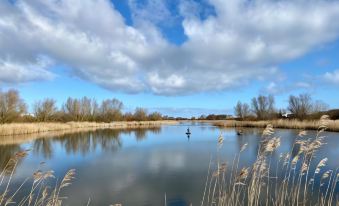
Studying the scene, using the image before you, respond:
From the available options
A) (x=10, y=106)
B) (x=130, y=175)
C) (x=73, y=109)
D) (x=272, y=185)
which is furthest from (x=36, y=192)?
(x=73, y=109)

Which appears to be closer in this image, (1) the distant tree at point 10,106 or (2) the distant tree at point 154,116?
(1) the distant tree at point 10,106

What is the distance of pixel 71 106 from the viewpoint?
158 ft

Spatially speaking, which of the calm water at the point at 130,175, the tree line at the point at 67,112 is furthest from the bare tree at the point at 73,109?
the calm water at the point at 130,175

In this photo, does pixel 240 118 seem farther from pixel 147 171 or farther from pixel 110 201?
pixel 110 201

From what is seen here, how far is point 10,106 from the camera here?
28141mm

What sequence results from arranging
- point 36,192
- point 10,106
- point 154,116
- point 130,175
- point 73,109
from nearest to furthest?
point 36,192 < point 130,175 < point 10,106 < point 73,109 < point 154,116

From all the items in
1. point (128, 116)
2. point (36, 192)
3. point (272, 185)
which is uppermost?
point (128, 116)

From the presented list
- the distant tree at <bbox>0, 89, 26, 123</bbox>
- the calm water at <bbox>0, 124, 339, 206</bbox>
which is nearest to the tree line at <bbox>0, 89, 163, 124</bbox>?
the distant tree at <bbox>0, 89, 26, 123</bbox>

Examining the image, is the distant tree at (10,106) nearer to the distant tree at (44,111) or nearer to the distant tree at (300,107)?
the distant tree at (44,111)

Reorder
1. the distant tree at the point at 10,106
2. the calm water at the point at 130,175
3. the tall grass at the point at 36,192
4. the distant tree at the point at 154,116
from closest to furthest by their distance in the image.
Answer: the tall grass at the point at 36,192 < the calm water at the point at 130,175 < the distant tree at the point at 10,106 < the distant tree at the point at 154,116

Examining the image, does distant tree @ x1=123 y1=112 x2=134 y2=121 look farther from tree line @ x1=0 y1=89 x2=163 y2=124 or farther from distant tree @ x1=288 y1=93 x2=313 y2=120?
distant tree @ x1=288 y1=93 x2=313 y2=120

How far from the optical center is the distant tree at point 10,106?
2775 centimetres

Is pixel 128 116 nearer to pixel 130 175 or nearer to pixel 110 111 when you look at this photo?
pixel 110 111

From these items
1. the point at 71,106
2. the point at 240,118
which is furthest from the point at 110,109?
the point at 240,118
